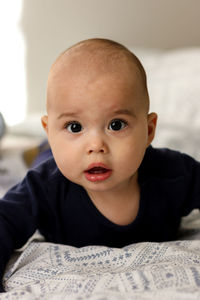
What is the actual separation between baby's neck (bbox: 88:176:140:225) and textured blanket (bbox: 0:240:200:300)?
0.52ft

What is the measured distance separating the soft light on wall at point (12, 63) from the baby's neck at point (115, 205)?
6.06ft

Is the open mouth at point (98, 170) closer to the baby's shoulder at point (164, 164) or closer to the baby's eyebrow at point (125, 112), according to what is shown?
the baby's eyebrow at point (125, 112)

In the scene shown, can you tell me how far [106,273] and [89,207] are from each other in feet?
0.91

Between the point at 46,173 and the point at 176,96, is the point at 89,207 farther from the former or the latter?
the point at 176,96

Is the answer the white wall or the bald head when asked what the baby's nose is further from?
the white wall

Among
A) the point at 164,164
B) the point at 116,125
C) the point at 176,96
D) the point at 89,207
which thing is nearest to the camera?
the point at 116,125

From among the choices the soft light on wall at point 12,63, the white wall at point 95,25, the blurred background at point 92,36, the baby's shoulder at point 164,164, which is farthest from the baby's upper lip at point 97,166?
the soft light on wall at point 12,63

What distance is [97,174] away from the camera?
0.83 m

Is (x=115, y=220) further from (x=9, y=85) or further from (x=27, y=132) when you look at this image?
(x=9, y=85)

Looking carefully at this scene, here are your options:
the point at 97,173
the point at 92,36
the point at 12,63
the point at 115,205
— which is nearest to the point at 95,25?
the point at 92,36

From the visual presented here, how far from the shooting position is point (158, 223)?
104 centimetres

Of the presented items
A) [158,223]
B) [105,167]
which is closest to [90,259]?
[105,167]

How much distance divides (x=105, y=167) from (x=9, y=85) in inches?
82.6

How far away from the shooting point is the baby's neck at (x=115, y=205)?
0.99m
